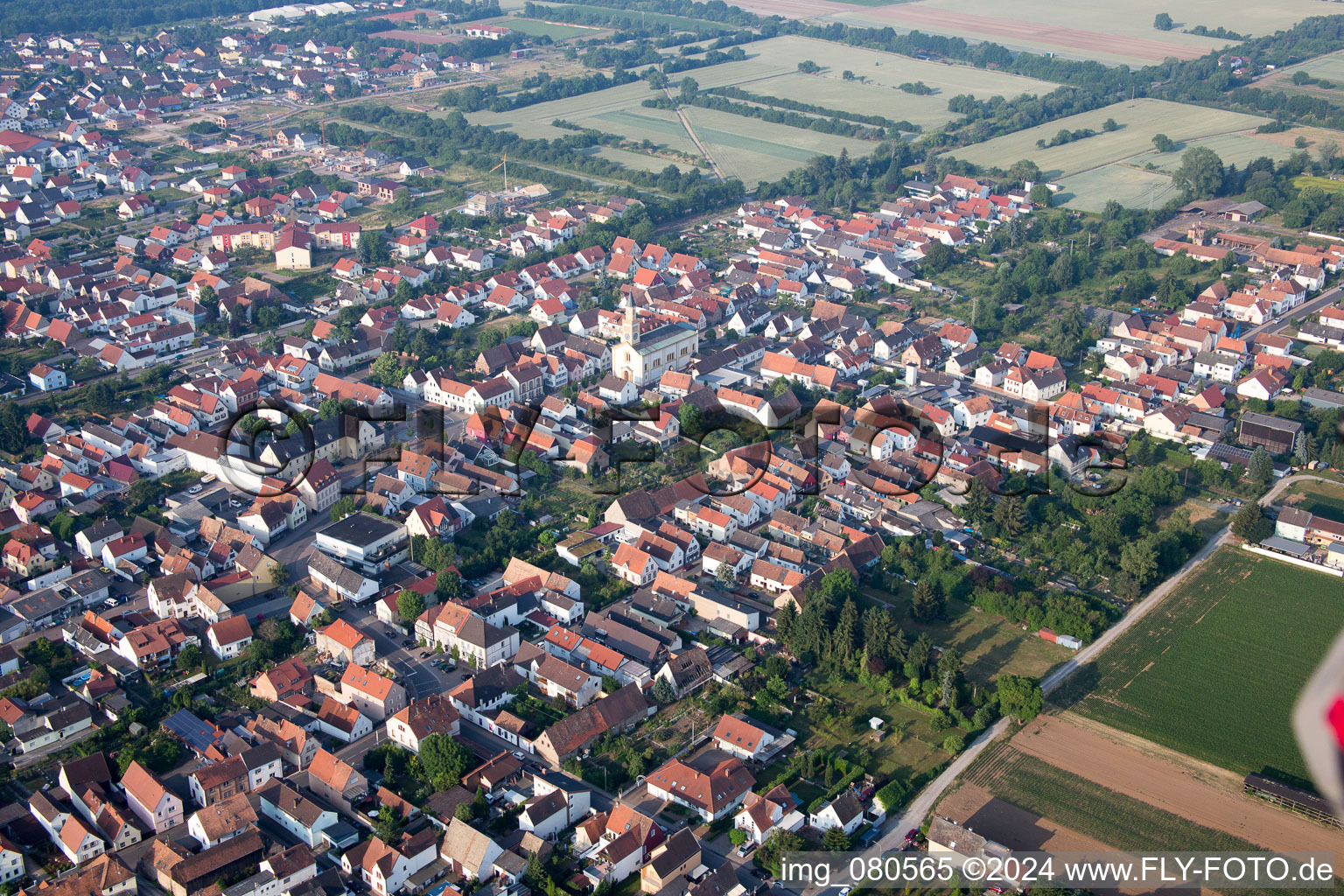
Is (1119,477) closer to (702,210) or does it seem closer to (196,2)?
(702,210)

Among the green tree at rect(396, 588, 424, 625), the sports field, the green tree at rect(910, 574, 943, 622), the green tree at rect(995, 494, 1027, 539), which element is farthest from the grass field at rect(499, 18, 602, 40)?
the green tree at rect(910, 574, 943, 622)

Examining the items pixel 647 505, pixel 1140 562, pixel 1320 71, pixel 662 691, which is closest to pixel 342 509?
pixel 647 505

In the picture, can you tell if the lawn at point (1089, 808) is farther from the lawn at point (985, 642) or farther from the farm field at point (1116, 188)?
the farm field at point (1116, 188)

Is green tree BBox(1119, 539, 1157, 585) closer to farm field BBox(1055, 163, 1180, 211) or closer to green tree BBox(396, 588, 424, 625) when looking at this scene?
green tree BBox(396, 588, 424, 625)

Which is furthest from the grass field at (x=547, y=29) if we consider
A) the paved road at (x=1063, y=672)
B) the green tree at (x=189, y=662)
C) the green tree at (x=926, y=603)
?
the green tree at (x=189, y=662)

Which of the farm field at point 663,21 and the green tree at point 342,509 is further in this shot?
the farm field at point 663,21

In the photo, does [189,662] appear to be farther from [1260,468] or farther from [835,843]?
[1260,468]
